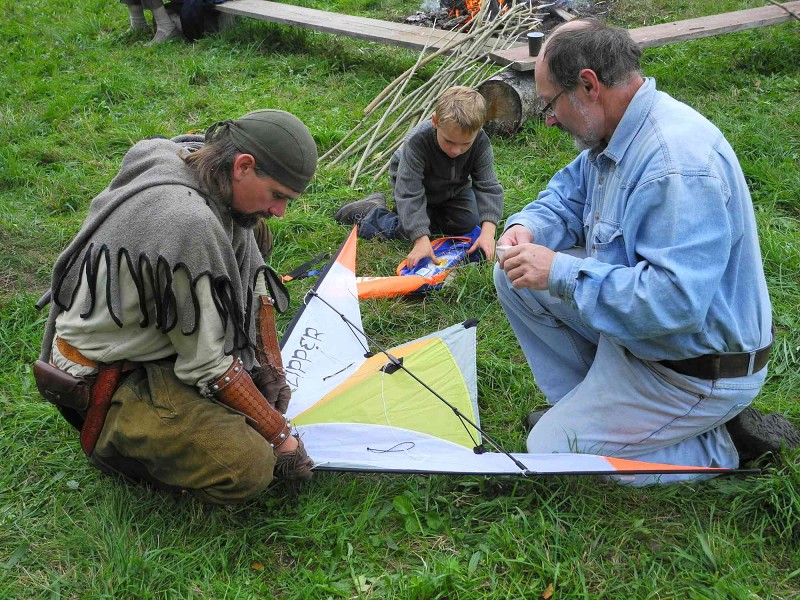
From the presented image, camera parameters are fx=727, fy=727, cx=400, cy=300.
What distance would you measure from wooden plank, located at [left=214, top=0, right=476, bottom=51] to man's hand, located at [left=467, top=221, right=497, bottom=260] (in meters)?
2.79

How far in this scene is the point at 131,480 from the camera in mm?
2492

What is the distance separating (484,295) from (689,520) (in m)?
1.60

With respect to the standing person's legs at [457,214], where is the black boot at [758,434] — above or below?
above

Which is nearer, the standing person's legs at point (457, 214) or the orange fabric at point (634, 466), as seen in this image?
the orange fabric at point (634, 466)

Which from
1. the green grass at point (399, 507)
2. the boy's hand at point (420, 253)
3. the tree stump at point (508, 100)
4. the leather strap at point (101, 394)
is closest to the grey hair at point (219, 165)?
the leather strap at point (101, 394)

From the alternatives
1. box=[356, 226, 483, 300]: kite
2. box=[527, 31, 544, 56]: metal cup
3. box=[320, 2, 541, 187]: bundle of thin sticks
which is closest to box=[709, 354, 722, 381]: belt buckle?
box=[356, 226, 483, 300]: kite

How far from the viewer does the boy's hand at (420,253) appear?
3922 mm

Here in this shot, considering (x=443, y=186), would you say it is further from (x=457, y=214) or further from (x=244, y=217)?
(x=244, y=217)

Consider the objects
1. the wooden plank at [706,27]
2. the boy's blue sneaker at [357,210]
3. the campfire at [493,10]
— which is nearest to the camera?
the boy's blue sneaker at [357,210]

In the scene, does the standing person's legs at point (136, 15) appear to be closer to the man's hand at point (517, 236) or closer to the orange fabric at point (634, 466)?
the man's hand at point (517, 236)

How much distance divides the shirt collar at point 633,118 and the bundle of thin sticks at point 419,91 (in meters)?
2.84

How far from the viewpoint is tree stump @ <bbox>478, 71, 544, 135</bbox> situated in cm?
539

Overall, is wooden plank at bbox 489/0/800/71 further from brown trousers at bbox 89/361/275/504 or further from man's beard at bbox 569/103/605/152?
brown trousers at bbox 89/361/275/504

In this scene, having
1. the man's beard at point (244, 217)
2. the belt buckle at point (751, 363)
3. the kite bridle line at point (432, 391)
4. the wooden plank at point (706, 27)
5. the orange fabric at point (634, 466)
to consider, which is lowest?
the kite bridle line at point (432, 391)
